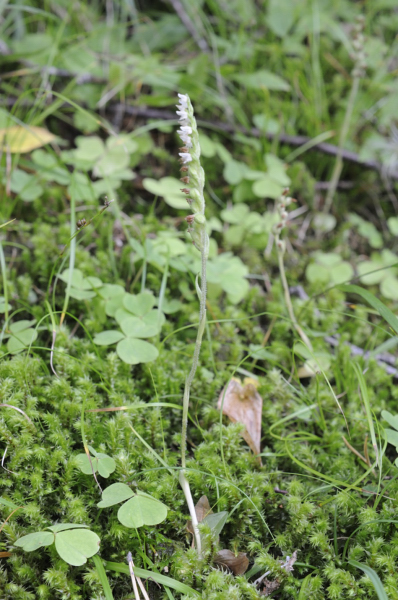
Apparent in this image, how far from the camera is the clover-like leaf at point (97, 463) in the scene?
4.19ft

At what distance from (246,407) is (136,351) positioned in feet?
1.57

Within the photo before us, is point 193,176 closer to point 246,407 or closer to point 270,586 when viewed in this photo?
point 246,407

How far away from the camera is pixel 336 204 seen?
2.90 m

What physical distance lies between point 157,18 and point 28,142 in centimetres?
175

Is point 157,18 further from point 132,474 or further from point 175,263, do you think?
point 132,474

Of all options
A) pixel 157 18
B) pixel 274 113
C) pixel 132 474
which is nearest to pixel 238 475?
pixel 132 474

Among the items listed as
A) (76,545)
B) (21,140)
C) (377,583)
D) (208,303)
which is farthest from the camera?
(21,140)

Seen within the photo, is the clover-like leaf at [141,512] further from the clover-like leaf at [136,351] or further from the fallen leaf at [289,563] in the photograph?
the clover-like leaf at [136,351]

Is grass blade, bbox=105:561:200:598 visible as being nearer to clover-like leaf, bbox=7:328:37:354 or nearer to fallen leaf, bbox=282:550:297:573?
fallen leaf, bbox=282:550:297:573

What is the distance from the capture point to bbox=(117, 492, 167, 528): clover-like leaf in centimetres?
117

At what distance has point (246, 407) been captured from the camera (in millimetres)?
1626

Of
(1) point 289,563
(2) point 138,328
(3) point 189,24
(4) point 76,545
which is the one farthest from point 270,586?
(3) point 189,24

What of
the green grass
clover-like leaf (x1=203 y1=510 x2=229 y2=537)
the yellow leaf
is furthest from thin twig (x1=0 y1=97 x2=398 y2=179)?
clover-like leaf (x1=203 y1=510 x2=229 y2=537)

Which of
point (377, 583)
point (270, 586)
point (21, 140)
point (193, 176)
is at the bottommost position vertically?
point (270, 586)
